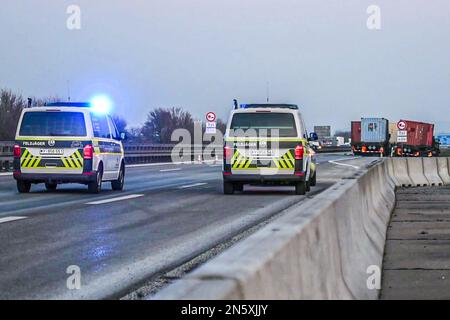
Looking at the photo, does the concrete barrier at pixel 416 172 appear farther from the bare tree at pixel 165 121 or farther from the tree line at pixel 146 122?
the bare tree at pixel 165 121

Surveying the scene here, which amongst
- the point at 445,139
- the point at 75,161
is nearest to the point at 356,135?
the point at 445,139

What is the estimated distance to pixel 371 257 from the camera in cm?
885

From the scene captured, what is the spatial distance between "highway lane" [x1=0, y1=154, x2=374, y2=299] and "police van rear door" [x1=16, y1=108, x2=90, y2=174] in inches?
25.1

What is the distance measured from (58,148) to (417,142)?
61348mm

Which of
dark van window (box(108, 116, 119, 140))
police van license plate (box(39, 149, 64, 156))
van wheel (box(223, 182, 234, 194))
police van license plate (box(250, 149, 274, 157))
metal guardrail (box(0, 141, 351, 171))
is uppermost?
dark van window (box(108, 116, 119, 140))

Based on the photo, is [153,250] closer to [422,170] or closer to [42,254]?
[42,254]

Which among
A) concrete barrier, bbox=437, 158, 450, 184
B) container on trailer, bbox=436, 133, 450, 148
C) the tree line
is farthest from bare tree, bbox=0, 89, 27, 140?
container on trailer, bbox=436, 133, 450, 148

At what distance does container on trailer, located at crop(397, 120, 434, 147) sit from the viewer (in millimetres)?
74125

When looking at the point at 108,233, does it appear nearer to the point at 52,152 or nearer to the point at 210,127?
the point at 52,152

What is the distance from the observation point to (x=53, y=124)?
1894 cm

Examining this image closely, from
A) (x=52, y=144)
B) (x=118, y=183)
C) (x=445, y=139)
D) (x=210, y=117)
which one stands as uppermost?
(x=210, y=117)

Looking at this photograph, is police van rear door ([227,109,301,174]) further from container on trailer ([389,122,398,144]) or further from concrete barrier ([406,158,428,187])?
container on trailer ([389,122,398,144])
